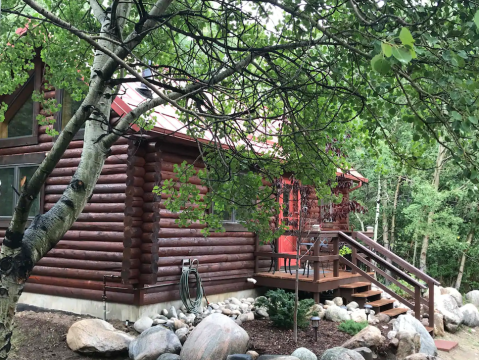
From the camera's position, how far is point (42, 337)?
22.8ft

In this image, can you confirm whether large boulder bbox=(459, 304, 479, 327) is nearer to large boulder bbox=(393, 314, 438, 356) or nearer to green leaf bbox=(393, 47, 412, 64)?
large boulder bbox=(393, 314, 438, 356)

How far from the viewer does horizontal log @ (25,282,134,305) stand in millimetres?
8062

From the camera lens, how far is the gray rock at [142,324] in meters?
7.40

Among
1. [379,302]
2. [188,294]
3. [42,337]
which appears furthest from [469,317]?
[42,337]

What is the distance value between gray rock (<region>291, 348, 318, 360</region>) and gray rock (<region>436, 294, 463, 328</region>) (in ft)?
18.5

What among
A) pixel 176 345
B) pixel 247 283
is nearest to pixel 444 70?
pixel 176 345

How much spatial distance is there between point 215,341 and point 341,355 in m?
1.72

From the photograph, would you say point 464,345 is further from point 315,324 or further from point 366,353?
point 315,324

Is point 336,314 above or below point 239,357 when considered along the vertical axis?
below

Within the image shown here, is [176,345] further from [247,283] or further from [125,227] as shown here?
[247,283]

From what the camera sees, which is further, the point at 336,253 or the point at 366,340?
the point at 336,253

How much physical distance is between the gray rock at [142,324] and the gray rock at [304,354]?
2.59 m

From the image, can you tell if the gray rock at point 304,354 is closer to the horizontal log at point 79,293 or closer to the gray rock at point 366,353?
the gray rock at point 366,353

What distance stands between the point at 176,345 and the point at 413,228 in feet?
40.1
